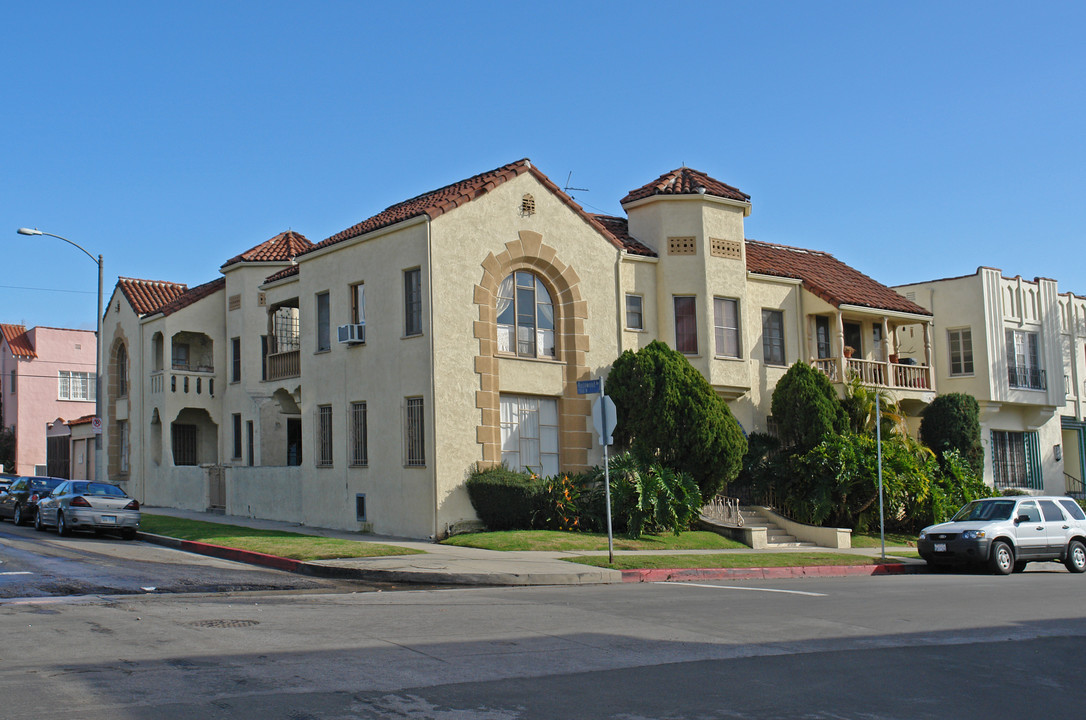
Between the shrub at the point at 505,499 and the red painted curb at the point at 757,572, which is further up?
the shrub at the point at 505,499

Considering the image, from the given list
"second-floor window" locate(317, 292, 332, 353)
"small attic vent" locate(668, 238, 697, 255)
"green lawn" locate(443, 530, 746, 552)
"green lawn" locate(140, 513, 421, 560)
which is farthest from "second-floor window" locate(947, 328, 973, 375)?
"green lawn" locate(140, 513, 421, 560)

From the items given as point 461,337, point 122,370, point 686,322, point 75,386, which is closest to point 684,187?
point 686,322

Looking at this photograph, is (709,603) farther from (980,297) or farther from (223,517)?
(980,297)

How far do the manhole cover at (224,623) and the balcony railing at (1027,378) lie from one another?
3037 cm

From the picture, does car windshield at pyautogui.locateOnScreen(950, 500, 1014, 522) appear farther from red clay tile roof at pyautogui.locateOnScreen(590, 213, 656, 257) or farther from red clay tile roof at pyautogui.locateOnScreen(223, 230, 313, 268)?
red clay tile roof at pyautogui.locateOnScreen(223, 230, 313, 268)

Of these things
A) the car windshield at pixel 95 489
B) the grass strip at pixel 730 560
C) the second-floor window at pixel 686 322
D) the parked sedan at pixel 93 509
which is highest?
the second-floor window at pixel 686 322

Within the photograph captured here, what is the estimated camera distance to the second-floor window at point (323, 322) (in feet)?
83.8

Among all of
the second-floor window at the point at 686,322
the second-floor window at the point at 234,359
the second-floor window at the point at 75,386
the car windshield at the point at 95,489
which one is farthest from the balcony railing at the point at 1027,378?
the second-floor window at the point at 75,386

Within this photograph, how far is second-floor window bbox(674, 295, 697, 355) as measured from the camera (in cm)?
2711

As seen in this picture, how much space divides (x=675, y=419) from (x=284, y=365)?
12228 millimetres

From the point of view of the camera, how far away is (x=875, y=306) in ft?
102

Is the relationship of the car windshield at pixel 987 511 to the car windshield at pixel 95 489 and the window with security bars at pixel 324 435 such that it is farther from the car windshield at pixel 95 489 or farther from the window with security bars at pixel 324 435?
the car windshield at pixel 95 489

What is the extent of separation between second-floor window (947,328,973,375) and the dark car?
91.0 feet

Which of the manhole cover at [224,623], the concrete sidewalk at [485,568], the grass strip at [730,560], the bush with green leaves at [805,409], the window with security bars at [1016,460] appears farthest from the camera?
the window with security bars at [1016,460]
